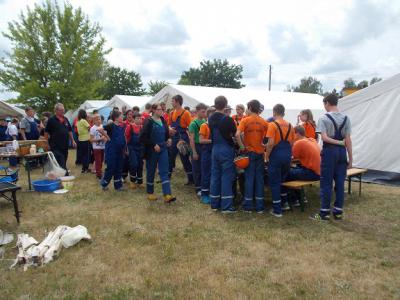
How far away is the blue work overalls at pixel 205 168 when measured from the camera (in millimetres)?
5957

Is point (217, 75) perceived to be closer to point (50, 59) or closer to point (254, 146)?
point (50, 59)

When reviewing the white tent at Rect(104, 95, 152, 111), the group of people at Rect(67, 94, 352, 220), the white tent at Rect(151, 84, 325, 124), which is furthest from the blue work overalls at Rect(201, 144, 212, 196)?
the white tent at Rect(104, 95, 152, 111)

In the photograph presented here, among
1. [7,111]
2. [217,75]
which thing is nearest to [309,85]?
[217,75]

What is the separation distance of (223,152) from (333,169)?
1594mm

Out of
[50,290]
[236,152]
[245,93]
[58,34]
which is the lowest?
[50,290]

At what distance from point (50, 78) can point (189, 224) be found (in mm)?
16103

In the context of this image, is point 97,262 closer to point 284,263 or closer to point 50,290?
point 50,290

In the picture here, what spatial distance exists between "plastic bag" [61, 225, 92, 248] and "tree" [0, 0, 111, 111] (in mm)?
15216

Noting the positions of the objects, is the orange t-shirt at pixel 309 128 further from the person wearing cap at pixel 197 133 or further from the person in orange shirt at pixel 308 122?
the person wearing cap at pixel 197 133

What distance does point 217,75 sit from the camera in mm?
41219

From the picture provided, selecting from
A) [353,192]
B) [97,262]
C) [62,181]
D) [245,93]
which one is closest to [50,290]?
[97,262]

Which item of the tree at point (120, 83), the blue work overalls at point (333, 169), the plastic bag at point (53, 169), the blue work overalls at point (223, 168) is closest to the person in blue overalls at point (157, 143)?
the blue work overalls at point (223, 168)

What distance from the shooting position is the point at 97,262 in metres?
3.76

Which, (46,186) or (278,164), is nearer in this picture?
(278,164)
